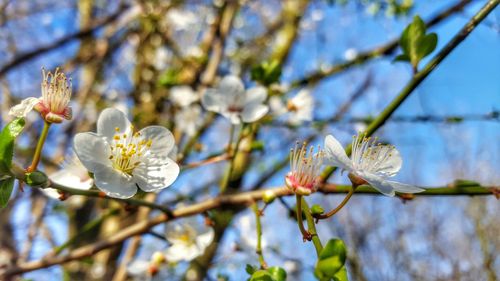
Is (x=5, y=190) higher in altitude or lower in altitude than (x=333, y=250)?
higher

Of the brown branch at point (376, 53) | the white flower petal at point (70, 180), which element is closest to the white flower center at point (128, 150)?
the white flower petal at point (70, 180)

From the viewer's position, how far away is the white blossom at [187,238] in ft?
3.64

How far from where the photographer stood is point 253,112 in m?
1.09

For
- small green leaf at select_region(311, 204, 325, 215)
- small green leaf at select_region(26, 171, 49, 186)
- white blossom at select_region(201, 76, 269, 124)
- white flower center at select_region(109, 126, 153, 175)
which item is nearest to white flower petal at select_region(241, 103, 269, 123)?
white blossom at select_region(201, 76, 269, 124)

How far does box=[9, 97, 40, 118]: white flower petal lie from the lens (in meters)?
0.67

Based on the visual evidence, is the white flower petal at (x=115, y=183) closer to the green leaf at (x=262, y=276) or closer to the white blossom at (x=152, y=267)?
the green leaf at (x=262, y=276)

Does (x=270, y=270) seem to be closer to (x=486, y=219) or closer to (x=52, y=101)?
(x=52, y=101)

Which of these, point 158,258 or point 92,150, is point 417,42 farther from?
point 158,258

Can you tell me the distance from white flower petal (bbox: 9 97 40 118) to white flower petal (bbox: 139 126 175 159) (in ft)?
0.60

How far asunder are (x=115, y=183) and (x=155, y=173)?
0.23 ft

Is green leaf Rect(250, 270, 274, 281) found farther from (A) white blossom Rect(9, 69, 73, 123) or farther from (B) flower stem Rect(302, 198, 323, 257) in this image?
(A) white blossom Rect(9, 69, 73, 123)

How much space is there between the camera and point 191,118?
190 centimetres

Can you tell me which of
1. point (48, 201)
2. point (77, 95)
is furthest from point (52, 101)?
point (77, 95)

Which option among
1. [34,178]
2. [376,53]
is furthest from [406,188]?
[376,53]
